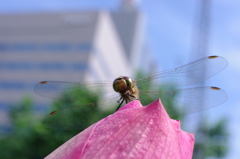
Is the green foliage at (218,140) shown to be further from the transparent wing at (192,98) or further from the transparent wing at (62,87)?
the transparent wing at (192,98)

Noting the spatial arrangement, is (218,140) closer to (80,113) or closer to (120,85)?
(80,113)

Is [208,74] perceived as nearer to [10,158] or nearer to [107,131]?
[107,131]

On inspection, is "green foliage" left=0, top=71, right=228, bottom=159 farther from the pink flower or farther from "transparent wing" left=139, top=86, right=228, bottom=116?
the pink flower

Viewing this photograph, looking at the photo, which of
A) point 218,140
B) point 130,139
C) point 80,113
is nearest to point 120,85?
point 80,113

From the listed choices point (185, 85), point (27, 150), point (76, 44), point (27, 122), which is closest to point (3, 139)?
point (27, 122)

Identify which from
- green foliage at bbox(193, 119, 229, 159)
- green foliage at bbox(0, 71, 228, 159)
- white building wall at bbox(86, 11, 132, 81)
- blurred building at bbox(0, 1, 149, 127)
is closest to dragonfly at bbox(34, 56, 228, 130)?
green foliage at bbox(0, 71, 228, 159)
